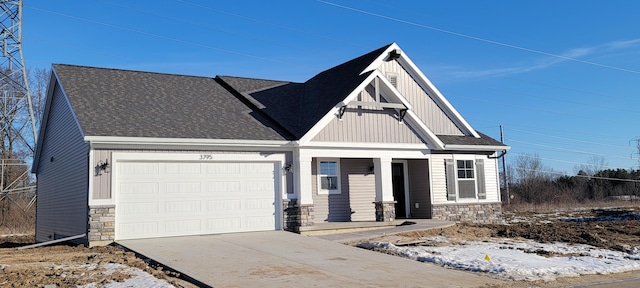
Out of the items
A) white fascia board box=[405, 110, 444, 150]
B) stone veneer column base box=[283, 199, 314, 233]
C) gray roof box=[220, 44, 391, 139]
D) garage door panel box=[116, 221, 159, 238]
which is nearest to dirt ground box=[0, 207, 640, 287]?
garage door panel box=[116, 221, 159, 238]

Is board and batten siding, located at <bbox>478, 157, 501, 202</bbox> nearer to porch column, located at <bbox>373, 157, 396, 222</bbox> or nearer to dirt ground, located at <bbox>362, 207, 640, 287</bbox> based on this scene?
dirt ground, located at <bbox>362, 207, 640, 287</bbox>

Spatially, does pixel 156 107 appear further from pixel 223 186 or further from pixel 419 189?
pixel 419 189

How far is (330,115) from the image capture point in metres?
17.6

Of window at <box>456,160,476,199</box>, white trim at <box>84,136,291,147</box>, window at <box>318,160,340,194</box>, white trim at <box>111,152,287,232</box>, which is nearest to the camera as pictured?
white trim at <box>84,136,291,147</box>

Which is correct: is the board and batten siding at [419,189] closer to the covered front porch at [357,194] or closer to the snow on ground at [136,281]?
the covered front porch at [357,194]

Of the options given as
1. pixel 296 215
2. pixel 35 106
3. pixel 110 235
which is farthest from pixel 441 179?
pixel 35 106

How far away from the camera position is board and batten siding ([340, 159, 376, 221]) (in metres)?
19.3

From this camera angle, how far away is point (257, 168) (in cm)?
1675

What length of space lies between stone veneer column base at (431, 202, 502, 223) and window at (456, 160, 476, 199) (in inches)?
16.2

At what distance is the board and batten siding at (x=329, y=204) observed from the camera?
60.9ft

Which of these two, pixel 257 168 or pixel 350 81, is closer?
pixel 257 168

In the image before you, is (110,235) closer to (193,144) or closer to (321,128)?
(193,144)

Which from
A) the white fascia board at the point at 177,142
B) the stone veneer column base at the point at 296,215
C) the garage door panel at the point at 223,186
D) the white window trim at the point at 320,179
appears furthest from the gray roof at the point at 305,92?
the garage door panel at the point at 223,186

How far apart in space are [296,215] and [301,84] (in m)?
7.86
